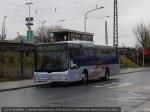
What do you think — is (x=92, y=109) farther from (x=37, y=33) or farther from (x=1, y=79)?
(x=37, y=33)

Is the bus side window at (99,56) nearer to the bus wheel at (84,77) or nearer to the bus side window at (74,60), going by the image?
the bus wheel at (84,77)

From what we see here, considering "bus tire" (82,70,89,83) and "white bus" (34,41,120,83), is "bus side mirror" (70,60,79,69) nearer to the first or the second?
"white bus" (34,41,120,83)

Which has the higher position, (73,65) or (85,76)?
(73,65)

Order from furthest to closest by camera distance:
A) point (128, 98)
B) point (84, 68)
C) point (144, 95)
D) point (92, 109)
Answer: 1. point (84, 68)
2. point (144, 95)
3. point (128, 98)
4. point (92, 109)

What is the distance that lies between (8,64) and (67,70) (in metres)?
13.6

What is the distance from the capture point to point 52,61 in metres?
30.1

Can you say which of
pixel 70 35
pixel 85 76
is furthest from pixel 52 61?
pixel 70 35

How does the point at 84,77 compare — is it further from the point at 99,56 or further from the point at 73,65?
the point at 99,56

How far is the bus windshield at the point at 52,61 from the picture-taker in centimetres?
2991

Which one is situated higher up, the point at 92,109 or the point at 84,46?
the point at 84,46

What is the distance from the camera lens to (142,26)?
111625 millimetres

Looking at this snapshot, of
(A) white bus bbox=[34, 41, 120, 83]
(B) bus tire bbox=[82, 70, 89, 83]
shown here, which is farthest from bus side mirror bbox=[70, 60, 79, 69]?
(B) bus tire bbox=[82, 70, 89, 83]

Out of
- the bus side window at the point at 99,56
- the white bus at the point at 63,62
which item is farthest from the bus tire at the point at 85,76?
the bus side window at the point at 99,56

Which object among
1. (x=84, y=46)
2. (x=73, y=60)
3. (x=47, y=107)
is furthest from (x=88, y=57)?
(x=47, y=107)
